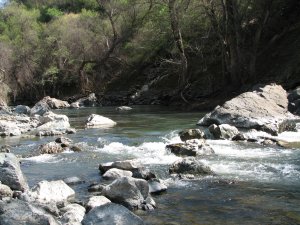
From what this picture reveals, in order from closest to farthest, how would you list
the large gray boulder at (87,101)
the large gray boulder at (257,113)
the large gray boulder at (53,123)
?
the large gray boulder at (257,113)
the large gray boulder at (53,123)
the large gray boulder at (87,101)

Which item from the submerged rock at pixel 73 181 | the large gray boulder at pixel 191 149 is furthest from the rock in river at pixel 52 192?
the large gray boulder at pixel 191 149

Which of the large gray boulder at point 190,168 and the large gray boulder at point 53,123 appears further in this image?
the large gray boulder at point 53,123

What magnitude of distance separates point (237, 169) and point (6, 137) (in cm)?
1247

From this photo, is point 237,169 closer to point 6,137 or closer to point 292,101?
point 6,137

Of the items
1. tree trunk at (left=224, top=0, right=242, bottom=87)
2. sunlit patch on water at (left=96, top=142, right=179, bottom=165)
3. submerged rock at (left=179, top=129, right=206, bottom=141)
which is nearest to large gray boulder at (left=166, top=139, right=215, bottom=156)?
sunlit patch on water at (left=96, top=142, right=179, bottom=165)

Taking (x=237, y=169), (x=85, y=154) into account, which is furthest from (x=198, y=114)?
(x=237, y=169)

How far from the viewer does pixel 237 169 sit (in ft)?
41.1

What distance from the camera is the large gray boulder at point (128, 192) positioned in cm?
918

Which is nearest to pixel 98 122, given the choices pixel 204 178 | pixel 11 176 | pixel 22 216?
pixel 204 178

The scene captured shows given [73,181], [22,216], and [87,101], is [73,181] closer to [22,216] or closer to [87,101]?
[22,216]

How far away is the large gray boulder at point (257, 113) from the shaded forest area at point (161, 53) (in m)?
5.94

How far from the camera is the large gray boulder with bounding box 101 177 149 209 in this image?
30.1ft

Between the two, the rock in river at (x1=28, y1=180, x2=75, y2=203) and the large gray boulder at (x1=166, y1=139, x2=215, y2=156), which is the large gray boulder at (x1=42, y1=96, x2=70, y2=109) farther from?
the rock in river at (x1=28, y1=180, x2=75, y2=203)

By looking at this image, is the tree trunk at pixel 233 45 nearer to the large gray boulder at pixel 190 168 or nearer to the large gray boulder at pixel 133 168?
the large gray boulder at pixel 190 168
